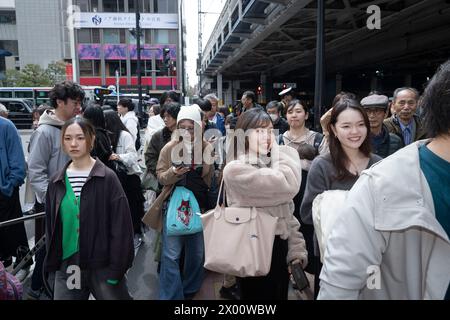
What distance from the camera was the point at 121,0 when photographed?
47.1 meters

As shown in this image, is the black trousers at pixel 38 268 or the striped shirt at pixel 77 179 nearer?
the striped shirt at pixel 77 179

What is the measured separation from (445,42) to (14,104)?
25091 mm

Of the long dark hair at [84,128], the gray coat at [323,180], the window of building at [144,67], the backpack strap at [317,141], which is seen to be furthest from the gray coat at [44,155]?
the window of building at [144,67]

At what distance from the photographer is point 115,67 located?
1832 inches

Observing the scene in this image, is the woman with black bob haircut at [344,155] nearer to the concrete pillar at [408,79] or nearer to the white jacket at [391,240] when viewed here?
the white jacket at [391,240]

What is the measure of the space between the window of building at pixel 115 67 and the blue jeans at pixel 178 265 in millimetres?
45901

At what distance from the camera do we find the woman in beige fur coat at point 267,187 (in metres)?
2.37

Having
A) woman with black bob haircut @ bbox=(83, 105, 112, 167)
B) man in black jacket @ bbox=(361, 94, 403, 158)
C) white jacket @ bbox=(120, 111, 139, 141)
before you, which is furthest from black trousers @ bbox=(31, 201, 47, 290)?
man in black jacket @ bbox=(361, 94, 403, 158)

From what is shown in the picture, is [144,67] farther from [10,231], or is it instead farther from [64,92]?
[64,92]

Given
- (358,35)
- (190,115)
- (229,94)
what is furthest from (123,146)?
(229,94)

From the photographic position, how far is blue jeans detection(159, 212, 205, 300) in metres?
3.28

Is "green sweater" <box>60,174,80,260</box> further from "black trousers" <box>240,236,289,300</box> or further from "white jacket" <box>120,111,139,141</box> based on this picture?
"white jacket" <box>120,111,139,141</box>
